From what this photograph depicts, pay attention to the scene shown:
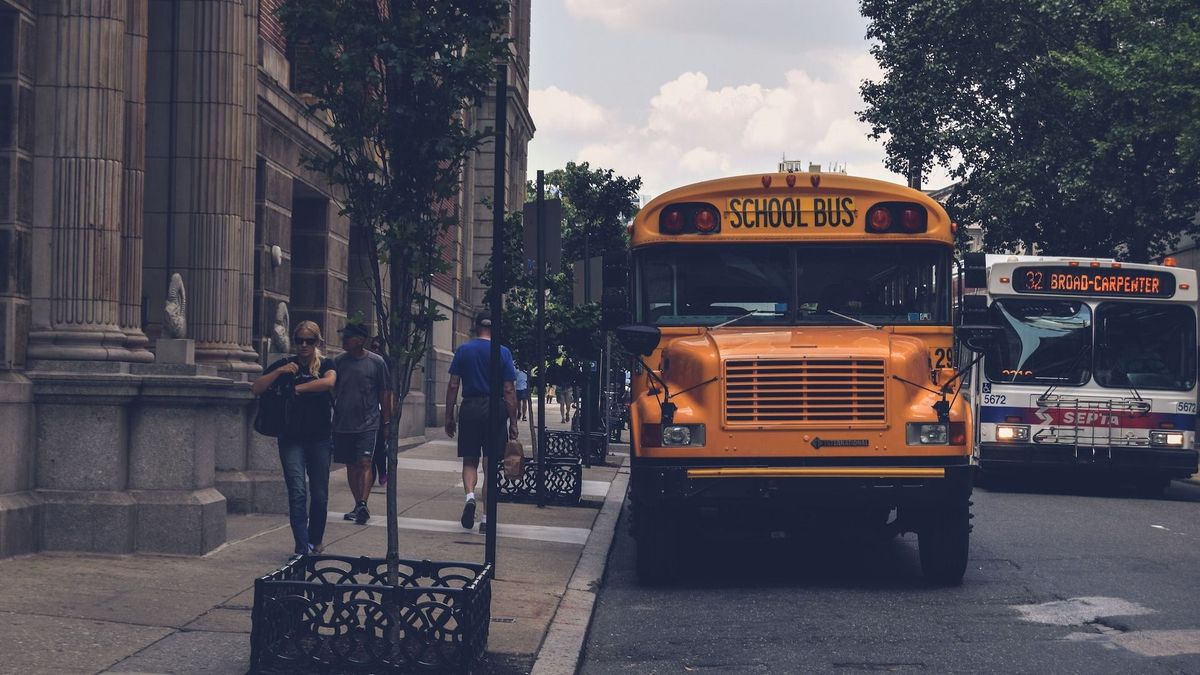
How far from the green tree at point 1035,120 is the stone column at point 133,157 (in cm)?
2135

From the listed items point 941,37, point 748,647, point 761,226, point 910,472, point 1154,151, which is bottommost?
point 748,647

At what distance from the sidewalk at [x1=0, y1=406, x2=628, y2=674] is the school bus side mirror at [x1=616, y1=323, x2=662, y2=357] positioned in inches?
63.7

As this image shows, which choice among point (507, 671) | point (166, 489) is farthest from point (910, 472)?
point (166, 489)

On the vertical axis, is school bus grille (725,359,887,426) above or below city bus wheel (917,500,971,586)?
above

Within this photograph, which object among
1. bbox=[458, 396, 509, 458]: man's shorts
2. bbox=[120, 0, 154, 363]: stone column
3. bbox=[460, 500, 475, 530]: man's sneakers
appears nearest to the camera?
bbox=[120, 0, 154, 363]: stone column

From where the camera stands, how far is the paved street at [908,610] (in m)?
7.89

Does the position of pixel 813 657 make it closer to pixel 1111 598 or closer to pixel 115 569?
pixel 1111 598

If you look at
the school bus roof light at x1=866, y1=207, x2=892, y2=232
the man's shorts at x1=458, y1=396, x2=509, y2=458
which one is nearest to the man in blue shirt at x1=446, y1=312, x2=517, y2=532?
the man's shorts at x1=458, y1=396, x2=509, y2=458

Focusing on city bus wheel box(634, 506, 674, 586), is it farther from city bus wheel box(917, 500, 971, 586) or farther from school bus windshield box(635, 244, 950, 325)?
city bus wheel box(917, 500, 971, 586)

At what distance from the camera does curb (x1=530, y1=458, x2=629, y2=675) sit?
767 cm

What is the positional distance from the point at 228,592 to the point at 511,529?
450 centimetres

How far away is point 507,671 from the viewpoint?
731 centimetres

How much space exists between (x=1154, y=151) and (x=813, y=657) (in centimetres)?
2733

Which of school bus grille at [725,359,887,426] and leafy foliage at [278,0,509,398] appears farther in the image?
school bus grille at [725,359,887,426]
